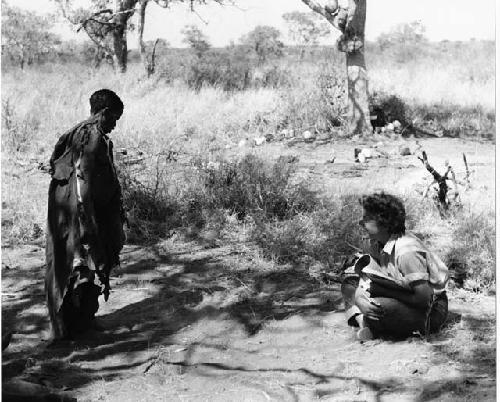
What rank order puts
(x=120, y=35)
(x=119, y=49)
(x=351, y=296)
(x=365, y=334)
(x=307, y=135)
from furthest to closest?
1. (x=120, y=35)
2. (x=119, y=49)
3. (x=307, y=135)
4. (x=351, y=296)
5. (x=365, y=334)

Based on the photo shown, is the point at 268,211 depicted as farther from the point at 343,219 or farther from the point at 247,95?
the point at 247,95

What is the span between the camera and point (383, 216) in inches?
151

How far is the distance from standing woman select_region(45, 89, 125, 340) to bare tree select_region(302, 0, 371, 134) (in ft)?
25.1

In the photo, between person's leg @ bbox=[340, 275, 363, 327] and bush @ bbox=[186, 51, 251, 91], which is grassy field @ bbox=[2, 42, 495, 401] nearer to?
person's leg @ bbox=[340, 275, 363, 327]

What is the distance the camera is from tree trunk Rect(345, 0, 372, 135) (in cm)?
1146

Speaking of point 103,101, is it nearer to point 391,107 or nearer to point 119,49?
point 391,107

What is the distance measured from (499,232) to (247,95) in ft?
35.4

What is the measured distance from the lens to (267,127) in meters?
12.2

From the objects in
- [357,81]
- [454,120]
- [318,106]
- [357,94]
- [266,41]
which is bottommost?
[454,120]

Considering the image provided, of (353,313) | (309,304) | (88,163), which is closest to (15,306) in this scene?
(88,163)

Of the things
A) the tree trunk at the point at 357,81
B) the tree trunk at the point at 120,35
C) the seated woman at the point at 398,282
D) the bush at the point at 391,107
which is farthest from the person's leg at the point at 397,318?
the tree trunk at the point at 120,35

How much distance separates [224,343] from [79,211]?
1210 millimetres

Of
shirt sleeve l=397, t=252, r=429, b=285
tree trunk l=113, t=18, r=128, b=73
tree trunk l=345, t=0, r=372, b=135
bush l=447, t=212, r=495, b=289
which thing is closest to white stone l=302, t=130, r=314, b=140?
tree trunk l=345, t=0, r=372, b=135

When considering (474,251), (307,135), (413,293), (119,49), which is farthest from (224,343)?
(119,49)
